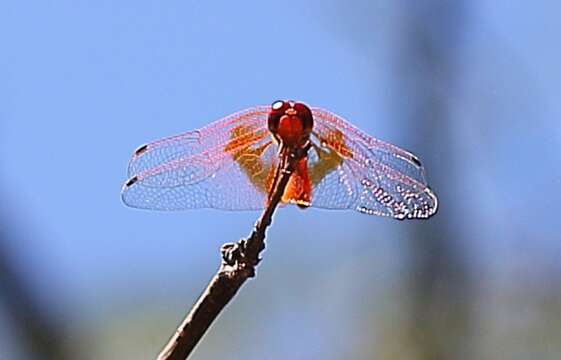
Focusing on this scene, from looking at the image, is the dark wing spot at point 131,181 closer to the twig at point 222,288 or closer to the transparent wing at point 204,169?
the transparent wing at point 204,169

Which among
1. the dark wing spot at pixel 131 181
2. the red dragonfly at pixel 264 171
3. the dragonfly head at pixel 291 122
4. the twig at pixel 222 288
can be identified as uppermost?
the dragonfly head at pixel 291 122

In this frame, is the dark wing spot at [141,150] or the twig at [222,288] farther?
the dark wing spot at [141,150]

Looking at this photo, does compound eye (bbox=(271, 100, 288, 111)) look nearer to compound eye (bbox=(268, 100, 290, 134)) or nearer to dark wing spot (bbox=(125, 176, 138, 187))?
compound eye (bbox=(268, 100, 290, 134))

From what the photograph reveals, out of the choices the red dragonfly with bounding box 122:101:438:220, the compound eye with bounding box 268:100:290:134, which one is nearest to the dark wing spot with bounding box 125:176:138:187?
the red dragonfly with bounding box 122:101:438:220

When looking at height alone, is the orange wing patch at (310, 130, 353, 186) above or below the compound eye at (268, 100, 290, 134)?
below

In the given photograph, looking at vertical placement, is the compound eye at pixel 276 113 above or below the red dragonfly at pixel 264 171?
above

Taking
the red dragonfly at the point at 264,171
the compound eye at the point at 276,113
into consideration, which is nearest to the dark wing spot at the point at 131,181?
the red dragonfly at the point at 264,171

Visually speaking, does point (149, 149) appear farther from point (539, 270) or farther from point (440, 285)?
point (539, 270)

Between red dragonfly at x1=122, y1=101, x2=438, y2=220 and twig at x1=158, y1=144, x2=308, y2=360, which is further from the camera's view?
red dragonfly at x1=122, y1=101, x2=438, y2=220
